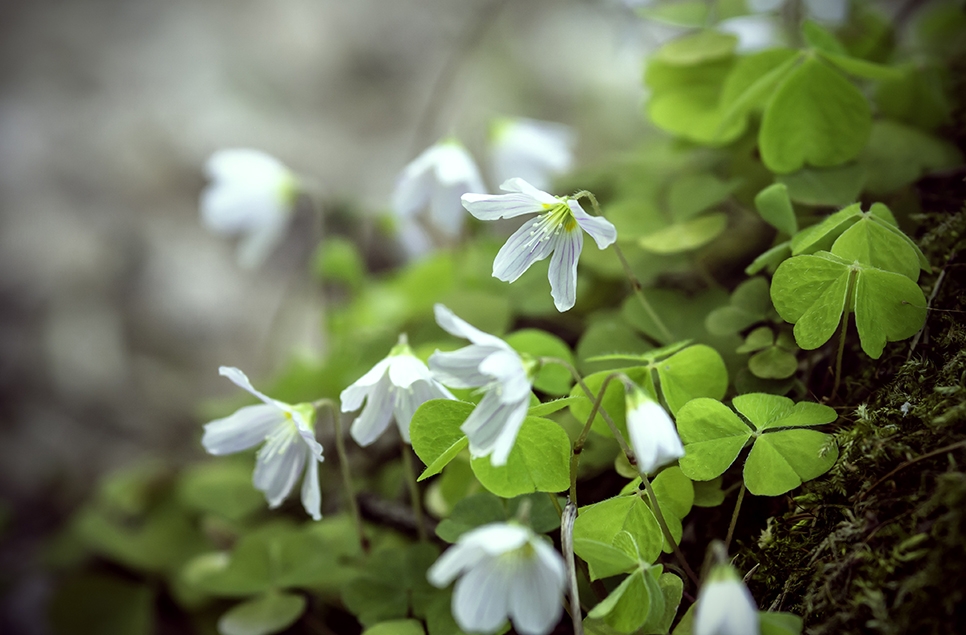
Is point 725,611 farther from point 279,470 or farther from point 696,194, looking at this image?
point 696,194

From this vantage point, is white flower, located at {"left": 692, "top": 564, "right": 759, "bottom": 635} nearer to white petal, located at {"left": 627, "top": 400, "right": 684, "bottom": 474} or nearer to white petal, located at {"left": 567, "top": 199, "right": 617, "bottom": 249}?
white petal, located at {"left": 627, "top": 400, "right": 684, "bottom": 474}

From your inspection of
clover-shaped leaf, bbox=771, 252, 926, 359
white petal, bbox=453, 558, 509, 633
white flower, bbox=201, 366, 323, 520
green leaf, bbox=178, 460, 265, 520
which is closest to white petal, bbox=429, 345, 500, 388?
white petal, bbox=453, 558, 509, 633

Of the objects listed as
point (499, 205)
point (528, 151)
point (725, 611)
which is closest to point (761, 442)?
point (725, 611)

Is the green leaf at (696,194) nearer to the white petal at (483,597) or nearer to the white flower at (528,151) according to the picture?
the white flower at (528,151)

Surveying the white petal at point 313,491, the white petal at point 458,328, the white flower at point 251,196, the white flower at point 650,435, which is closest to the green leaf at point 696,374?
the white flower at point 650,435

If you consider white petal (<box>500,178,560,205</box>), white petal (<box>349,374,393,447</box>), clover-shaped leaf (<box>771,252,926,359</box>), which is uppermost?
white petal (<box>500,178,560,205</box>)

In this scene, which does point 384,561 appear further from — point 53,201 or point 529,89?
point 529,89

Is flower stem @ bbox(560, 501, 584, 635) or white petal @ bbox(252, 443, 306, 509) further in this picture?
white petal @ bbox(252, 443, 306, 509)

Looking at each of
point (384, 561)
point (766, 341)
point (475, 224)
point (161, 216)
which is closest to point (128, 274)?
point (161, 216)
